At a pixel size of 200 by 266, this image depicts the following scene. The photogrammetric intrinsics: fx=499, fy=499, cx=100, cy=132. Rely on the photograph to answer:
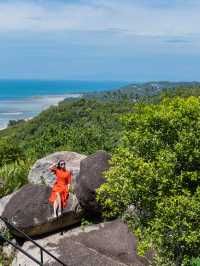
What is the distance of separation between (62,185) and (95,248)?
7.82 ft

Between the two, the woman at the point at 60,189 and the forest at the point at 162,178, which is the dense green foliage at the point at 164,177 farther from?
the woman at the point at 60,189

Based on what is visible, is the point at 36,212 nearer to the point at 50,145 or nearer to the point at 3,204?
the point at 3,204

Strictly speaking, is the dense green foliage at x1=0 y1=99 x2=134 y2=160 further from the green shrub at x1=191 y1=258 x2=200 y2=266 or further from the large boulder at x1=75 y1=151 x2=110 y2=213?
the green shrub at x1=191 y1=258 x2=200 y2=266

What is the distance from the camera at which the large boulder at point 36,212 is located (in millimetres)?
15844

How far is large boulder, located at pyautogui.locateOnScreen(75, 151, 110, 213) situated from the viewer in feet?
53.0

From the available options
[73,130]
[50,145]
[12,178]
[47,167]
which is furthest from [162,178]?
[73,130]

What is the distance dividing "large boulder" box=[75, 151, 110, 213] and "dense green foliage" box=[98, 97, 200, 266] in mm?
4572

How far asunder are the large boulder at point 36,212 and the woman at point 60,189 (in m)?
0.22

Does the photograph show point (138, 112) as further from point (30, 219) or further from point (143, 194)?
point (30, 219)

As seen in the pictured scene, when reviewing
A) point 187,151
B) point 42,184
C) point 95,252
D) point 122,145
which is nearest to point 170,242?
point 187,151

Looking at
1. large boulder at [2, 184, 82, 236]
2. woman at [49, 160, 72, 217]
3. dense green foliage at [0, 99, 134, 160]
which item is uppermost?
woman at [49, 160, 72, 217]

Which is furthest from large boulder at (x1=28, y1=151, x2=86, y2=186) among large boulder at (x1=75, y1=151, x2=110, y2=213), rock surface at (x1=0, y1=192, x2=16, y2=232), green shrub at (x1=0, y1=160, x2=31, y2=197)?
rock surface at (x1=0, y1=192, x2=16, y2=232)

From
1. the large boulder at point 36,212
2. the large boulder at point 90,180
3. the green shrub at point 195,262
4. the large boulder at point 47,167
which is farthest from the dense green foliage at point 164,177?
the large boulder at point 47,167

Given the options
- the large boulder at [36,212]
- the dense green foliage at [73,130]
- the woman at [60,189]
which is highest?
the woman at [60,189]
